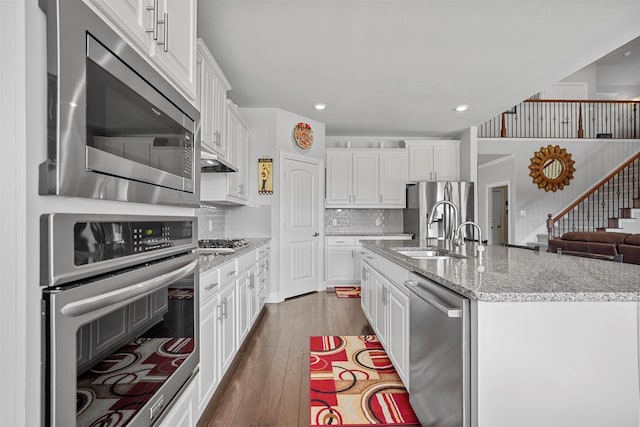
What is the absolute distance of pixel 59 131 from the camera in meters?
0.64

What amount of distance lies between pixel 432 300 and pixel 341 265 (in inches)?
163

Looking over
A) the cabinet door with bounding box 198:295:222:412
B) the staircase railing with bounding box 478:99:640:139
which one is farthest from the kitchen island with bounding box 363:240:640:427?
the staircase railing with bounding box 478:99:640:139

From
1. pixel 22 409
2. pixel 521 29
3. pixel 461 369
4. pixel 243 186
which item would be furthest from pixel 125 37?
pixel 243 186

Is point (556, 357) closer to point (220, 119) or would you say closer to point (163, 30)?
point (163, 30)

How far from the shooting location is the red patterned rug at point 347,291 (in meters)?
4.99

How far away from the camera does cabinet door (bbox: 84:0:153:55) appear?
2.66ft

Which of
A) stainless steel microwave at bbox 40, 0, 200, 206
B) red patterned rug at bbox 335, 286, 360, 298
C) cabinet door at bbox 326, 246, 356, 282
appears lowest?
red patterned rug at bbox 335, 286, 360, 298

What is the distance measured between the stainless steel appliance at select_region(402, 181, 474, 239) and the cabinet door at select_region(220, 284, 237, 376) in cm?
372

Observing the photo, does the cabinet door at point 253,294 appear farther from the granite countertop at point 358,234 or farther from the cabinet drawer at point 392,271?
the granite countertop at point 358,234

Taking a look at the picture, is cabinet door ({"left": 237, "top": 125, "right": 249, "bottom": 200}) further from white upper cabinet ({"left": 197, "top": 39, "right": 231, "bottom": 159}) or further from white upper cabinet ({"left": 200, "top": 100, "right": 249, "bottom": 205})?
white upper cabinet ({"left": 197, "top": 39, "right": 231, "bottom": 159})

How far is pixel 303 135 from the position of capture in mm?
5000

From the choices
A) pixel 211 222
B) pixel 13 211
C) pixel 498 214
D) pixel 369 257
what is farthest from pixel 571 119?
pixel 13 211

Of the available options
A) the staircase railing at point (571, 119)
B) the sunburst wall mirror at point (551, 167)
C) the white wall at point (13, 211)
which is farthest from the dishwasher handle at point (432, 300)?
the staircase railing at point (571, 119)

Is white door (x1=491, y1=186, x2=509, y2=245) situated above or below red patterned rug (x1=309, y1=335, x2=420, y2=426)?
above
